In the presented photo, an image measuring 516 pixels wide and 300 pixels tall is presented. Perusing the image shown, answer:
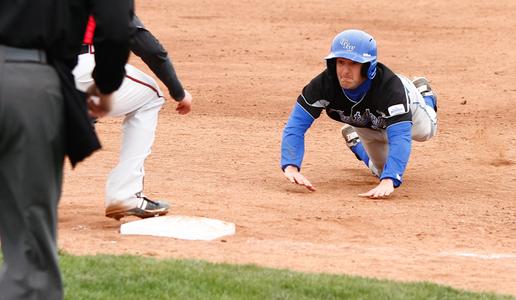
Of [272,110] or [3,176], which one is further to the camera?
[272,110]

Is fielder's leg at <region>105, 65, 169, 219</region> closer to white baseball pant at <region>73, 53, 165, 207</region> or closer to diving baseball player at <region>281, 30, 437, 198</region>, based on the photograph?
white baseball pant at <region>73, 53, 165, 207</region>

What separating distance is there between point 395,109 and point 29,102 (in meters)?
4.57

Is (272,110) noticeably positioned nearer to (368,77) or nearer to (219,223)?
(368,77)

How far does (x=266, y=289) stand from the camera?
5621 mm

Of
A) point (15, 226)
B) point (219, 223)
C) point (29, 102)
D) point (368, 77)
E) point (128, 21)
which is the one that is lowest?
point (219, 223)

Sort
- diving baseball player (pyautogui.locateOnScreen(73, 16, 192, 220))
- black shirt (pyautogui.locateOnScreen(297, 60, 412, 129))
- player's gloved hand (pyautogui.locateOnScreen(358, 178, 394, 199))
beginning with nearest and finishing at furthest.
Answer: diving baseball player (pyautogui.locateOnScreen(73, 16, 192, 220))
player's gloved hand (pyautogui.locateOnScreen(358, 178, 394, 199))
black shirt (pyautogui.locateOnScreen(297, 60, 412, 129))

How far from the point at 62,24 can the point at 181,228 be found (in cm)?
302

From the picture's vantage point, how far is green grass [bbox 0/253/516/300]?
5562mm

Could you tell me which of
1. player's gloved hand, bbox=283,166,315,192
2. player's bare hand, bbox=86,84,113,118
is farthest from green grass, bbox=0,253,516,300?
player's gloved hand, bbox=283,166,315,192

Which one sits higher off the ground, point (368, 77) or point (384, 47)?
point (368, 77)

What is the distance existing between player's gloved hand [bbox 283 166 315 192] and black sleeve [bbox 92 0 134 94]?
13.2ft

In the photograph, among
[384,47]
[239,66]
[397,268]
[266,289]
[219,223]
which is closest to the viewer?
[266,289]

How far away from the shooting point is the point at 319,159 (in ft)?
32.2

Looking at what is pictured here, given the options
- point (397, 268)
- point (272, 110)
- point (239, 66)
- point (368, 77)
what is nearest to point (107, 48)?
point (397, 268)
